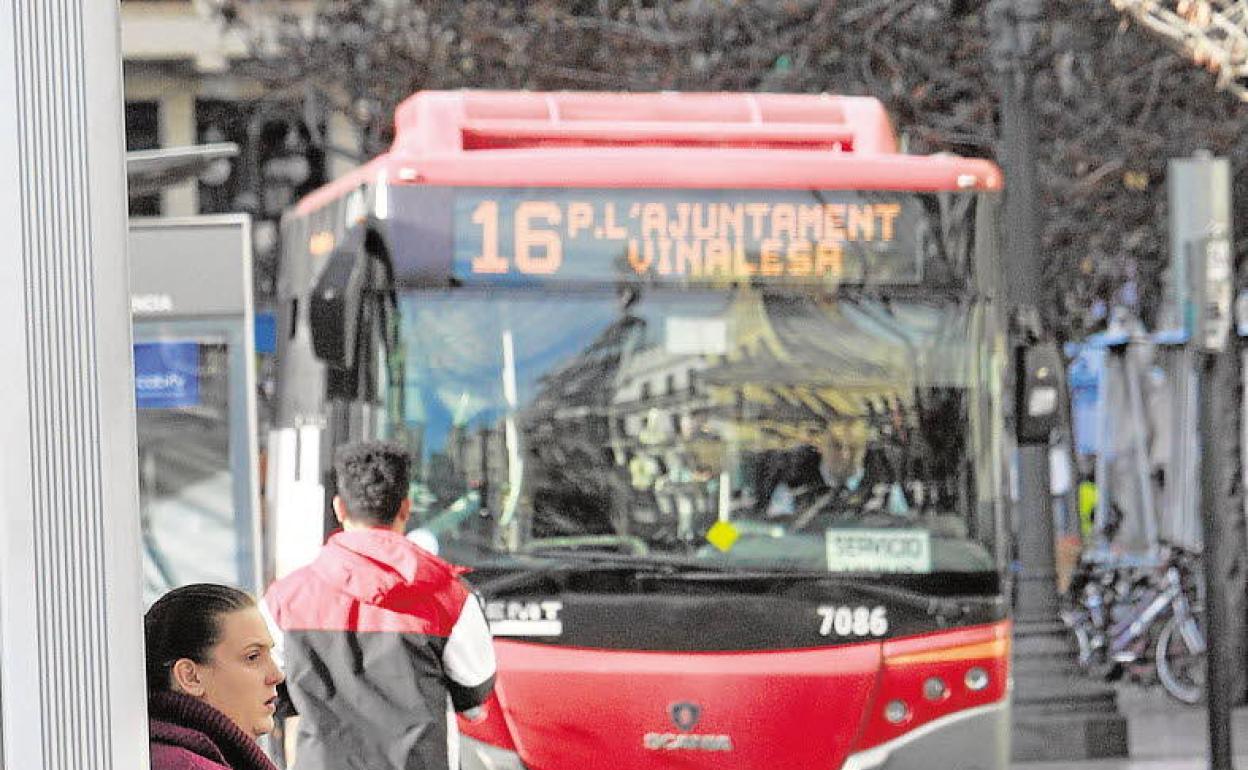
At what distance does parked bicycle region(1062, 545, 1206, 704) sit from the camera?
17.4 meters

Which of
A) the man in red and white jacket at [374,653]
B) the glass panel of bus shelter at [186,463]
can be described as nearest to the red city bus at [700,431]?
the man in red and white jacket at [374,653]

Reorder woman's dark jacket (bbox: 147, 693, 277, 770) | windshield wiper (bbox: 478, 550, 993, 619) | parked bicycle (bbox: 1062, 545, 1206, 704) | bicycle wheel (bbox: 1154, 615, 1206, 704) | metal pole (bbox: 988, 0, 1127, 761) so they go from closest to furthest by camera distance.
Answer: woman's dark jacket (bbox: 147, 693, 277, 770) → windshield wiper (bbox: 478, 550, 993, 619) → metal pole (bbox: 988, 0, 1127, 761) → bicycle wheel (bbox: 1154, 615, 1206, 704) → parked bicycle (bbox: 1062, 545, 1206, 704)

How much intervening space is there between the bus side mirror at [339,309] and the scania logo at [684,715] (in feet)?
5.43

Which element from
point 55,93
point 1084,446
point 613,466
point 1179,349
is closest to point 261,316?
point 1084,446

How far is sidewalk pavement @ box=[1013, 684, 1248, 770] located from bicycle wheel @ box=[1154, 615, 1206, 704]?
0.42 ft

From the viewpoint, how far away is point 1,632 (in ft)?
10.1

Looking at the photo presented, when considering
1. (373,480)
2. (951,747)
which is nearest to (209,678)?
(373,480)

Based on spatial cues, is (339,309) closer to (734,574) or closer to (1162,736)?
(734,574)

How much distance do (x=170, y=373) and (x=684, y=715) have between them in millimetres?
4297

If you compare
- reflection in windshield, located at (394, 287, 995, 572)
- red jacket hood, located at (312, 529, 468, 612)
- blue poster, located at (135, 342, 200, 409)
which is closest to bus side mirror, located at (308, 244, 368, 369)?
reflection in windshield, located at (394, 287, 995, 572)

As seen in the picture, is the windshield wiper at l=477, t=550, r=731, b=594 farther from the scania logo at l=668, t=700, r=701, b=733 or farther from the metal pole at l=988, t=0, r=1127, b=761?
the metal pole at l=988, t=0, r=1127, b=761

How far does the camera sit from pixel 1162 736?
52.2 feet

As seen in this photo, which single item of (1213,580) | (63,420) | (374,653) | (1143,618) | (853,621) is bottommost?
(1143,618)

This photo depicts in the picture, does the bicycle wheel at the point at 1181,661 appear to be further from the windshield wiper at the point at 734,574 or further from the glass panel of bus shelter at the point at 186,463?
the windshield wiper at the point at 734,574
